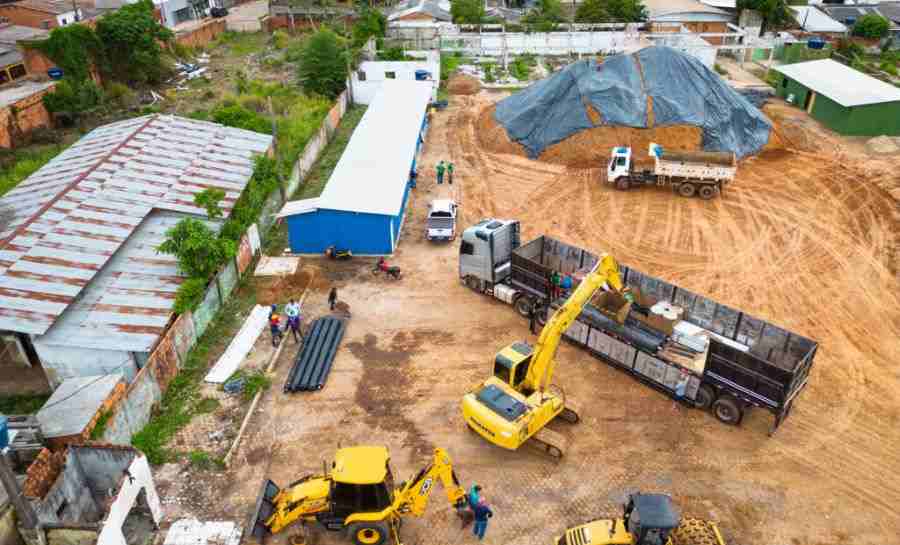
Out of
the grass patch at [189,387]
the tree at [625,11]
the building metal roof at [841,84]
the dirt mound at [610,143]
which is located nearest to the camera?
the grass patch at [189,387]

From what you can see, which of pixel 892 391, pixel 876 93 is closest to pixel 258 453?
pixel 892 391

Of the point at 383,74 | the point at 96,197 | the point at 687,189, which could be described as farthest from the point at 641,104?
the point at 96,197

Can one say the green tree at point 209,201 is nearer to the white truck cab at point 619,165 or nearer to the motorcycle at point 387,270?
the motorcycle at point 387,270

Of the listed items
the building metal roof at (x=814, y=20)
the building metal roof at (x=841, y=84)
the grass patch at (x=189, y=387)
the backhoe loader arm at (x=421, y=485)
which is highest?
the building metal roof at (x=814, y=20)

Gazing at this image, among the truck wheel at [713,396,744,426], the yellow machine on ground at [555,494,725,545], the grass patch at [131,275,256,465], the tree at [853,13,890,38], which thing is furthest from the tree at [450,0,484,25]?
the yellow machine on ground at [555,494,725,545]

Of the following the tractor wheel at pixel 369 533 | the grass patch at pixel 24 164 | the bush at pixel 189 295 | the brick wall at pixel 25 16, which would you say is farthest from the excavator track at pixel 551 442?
the brick wall at pixel 25 16

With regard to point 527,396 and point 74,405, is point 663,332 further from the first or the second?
point 74,405

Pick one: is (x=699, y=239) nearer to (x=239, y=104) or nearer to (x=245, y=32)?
(x=239, y=104)

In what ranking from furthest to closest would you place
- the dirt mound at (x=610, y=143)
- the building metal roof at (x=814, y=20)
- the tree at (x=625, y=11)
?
the tree at (x=625, y=11) → the building metal roof at (x=814, y=20) → the dirt mound at (x=610, y=143)
